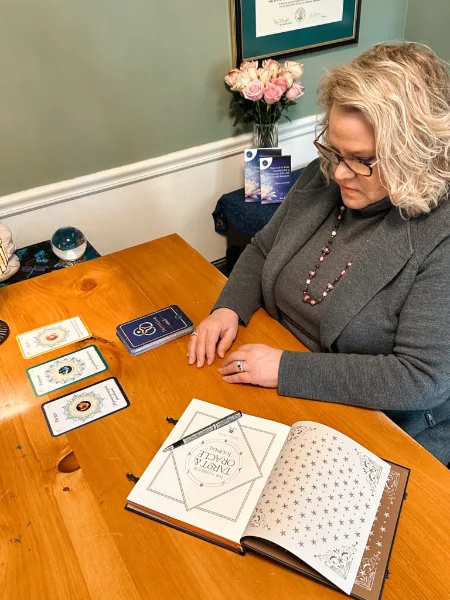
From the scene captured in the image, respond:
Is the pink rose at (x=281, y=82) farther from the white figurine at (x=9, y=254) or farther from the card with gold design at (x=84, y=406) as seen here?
the card with gold design at (x=84, y=406)

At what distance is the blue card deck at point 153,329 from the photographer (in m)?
1.12

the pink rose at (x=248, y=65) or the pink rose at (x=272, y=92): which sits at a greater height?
the pink rose at (x=248, y=65)

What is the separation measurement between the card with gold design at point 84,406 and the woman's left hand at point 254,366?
0.71 ft

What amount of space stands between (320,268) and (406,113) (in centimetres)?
37

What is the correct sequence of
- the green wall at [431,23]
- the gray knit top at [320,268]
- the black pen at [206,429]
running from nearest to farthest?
the black pen at [206,429] < the gray knit top at [320,268] < the green wall at [431,23]

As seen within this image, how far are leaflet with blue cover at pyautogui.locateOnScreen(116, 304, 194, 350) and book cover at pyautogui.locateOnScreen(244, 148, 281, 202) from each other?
997 millimetres

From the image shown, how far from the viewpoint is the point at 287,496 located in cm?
73

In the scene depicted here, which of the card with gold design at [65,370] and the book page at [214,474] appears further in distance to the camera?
the card with gold design at [65,370]

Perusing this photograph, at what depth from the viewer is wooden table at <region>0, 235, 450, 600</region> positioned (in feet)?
2.25

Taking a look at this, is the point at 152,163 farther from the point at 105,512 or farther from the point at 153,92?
the point at 105,512

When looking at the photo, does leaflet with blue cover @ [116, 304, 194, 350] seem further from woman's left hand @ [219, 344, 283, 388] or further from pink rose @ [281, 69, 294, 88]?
pink rose @ [281, 69, 294, 88]

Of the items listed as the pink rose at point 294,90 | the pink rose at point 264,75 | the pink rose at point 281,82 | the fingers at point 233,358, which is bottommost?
the fingers at point 233,358

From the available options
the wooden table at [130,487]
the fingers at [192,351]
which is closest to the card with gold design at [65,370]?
the wooden table at [130,487]

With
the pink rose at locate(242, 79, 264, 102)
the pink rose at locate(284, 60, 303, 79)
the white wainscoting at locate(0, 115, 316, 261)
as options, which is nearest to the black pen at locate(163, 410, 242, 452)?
the white wainscoting at locate(0, 115, 316, 261)
